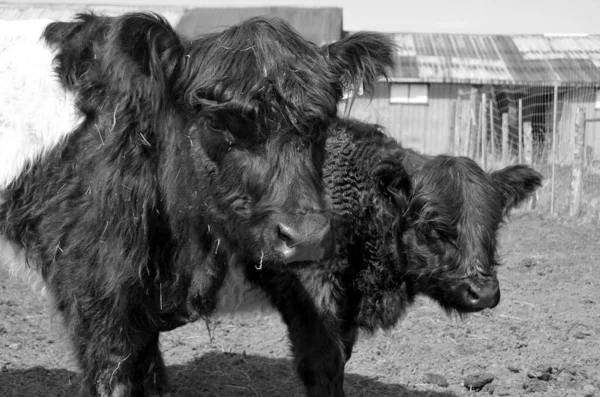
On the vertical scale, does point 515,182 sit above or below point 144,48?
below

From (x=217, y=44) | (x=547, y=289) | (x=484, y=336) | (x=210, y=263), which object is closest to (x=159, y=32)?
(x=217, y=44)

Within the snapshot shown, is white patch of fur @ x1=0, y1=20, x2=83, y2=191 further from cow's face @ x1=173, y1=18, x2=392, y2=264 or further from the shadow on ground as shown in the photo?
the shadow on ground

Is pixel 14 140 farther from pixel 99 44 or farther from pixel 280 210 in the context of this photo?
pixel 280 210

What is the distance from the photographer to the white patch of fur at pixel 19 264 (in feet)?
11.5

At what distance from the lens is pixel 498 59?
95.5 ft

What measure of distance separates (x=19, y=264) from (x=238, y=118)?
5.29 ft

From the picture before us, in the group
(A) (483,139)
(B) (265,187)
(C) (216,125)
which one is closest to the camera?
(B) (265,187)

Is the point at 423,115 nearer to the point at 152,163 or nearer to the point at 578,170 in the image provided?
the point at 578,170

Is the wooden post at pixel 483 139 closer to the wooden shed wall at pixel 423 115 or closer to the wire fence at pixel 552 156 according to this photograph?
the wire fence at pixel 552 156

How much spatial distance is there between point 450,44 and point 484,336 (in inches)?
1031

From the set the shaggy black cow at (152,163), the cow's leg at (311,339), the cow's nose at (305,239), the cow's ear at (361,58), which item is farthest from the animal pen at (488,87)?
the cow's nose at (305,239)

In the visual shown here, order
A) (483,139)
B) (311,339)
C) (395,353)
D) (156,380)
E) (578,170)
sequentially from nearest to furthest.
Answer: (311,339) → (156,380) → (395,353) → (578,170) → (483,139)

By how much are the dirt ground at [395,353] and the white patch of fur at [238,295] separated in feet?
1.48

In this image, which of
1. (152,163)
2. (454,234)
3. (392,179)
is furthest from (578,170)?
(152,163)
